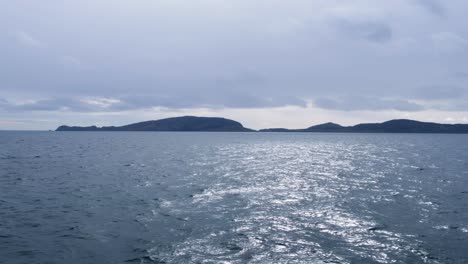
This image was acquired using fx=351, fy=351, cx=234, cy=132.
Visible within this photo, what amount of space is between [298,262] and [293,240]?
3202 millimetres

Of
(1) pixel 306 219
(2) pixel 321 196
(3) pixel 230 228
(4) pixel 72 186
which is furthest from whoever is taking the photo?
(4) pixel 72 186

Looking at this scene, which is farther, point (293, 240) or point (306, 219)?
point (306, 219)

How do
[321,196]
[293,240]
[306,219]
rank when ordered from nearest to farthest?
[293,240]
[306,219]
[321,196]

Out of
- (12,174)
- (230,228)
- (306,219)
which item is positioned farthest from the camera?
(12,174)

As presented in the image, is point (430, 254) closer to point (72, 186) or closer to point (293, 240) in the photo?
point (293, 240)

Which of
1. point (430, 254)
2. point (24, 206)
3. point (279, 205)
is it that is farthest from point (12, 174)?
point (430, 254)

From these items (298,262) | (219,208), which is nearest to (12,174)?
(219,208)

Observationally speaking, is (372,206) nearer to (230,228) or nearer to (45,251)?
(230,228)

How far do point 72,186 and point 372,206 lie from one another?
2913 cm

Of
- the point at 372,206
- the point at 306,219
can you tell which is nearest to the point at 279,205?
the point at 306,219

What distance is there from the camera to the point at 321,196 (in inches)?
1282

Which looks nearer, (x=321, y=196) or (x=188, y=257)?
(x=188, y=257)

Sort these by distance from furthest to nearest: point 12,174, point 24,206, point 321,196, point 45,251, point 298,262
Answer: point 12,174, point 321,196, point 24,206, point 45,251, point 298,262

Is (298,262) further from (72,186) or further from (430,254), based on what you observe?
(72,186)
